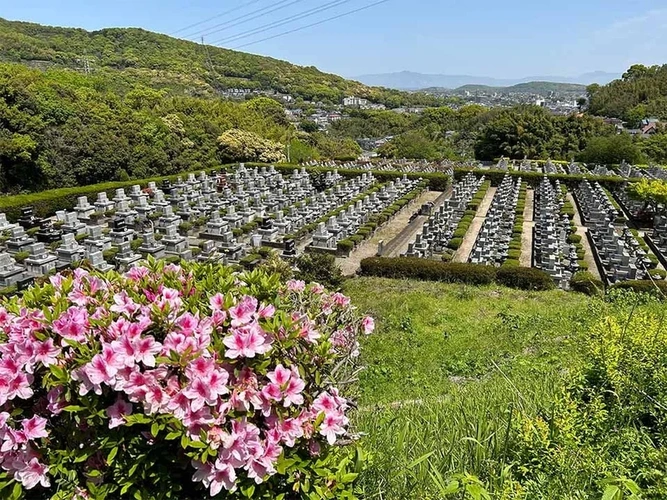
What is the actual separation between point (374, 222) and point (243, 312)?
22.4m

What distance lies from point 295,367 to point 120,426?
0.83 m

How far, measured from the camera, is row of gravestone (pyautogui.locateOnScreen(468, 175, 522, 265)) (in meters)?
18.8

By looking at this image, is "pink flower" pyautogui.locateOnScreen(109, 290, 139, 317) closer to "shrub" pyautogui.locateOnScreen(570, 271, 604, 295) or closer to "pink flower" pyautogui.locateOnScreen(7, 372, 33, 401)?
"pink flower" pyautogui.locateOnScreen(7, 372, 33, 401)

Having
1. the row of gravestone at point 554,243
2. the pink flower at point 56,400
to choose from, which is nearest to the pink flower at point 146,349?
the pink flower at point 56,400

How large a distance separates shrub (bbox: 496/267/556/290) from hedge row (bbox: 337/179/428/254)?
699 cm

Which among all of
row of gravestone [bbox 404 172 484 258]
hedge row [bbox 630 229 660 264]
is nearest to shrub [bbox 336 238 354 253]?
row of gravestone [bbox 404 172 484 258]

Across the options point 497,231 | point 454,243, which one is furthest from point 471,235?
point 454,243

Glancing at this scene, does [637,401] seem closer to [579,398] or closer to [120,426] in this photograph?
[579,398]

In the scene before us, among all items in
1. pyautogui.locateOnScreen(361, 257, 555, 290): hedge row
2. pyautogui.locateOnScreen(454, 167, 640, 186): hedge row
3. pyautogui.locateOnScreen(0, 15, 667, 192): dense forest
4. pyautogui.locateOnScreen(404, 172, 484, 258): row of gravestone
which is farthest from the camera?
pyautogui.locateOnScreen(454, 167, 640, 186): hedge row

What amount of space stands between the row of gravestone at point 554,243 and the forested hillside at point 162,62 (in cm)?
4626

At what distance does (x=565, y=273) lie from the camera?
17.3 meters

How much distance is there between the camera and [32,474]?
6.76 feet

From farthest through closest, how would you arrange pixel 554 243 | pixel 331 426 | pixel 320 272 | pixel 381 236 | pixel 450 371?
1. pixel 381 236
2. pixel 554 243
3. pixel 320 272
4. pixel 450 371
5. pixel 331 426

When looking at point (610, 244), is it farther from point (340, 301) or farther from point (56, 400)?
point (56, 400)
